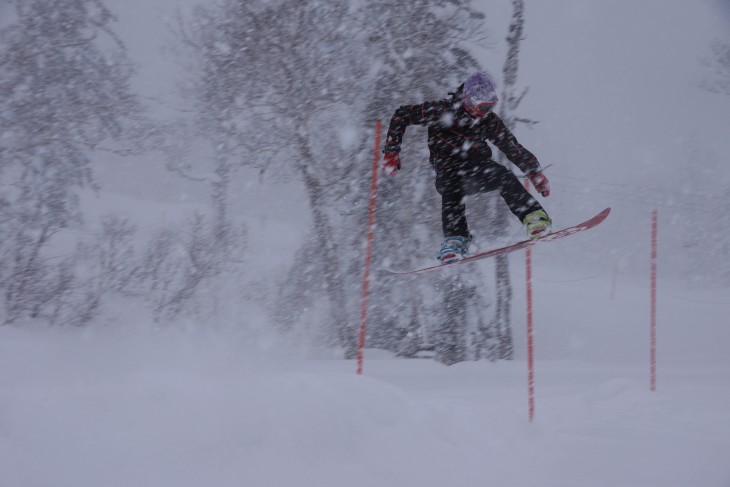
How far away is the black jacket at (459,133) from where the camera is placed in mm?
4406

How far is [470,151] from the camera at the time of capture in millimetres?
4531

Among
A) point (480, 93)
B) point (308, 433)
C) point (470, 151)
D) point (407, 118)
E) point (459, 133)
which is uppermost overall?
point (480, 93)

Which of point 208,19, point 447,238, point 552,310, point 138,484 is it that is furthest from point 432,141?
point 552,310

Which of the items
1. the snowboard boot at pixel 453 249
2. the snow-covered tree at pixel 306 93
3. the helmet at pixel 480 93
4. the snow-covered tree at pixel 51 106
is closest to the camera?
the helmet at pixel 480 93

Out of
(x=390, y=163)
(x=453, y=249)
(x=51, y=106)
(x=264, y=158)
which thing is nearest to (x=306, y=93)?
(x=264, y=158)

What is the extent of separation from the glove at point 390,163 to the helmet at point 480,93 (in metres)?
0.82

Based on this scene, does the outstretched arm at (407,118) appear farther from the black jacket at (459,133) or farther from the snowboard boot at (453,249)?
the snowboard boot at (453,249)

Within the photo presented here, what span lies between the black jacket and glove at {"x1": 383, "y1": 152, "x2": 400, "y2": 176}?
0.15ft

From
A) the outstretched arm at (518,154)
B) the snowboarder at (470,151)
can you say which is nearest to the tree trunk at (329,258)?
the snowboarder at (470,151)

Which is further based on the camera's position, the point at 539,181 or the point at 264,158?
the point at 264,158

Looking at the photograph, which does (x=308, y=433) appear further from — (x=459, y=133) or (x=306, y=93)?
(x=306, y=93)

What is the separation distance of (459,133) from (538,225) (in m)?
1.13

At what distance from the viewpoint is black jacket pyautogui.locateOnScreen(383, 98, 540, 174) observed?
14.5 ft

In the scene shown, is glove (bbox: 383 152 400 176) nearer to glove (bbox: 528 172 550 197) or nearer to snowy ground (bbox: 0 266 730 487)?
glove (bbox: 528 172 550 197)
